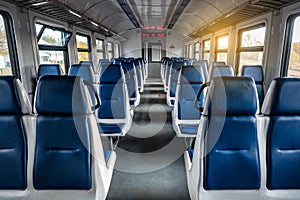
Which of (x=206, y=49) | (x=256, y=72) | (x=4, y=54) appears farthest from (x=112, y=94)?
(x=206, y=49)

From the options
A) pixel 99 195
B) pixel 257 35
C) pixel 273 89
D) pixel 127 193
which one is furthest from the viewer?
pixel 257 35

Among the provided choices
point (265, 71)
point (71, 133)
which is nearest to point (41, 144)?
point (71, 133)

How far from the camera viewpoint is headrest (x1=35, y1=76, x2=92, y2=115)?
1.31 metres

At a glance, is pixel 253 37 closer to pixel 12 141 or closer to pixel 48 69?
pixel 48 69

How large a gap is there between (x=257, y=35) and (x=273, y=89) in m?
3.79

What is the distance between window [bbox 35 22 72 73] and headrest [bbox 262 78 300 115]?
424 centimetres

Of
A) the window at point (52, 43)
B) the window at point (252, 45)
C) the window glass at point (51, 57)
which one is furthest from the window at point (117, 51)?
the window at point (252, 45)

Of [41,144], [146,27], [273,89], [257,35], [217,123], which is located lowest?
[41,144]

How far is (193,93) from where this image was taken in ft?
9.62

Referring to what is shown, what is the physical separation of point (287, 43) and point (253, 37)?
4.62 feet

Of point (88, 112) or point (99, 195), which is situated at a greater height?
point (88, 112)

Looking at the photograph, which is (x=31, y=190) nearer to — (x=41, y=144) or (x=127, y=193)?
(x=41, y=144)

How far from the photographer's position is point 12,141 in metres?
1.41

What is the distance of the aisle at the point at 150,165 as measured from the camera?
2062 mm
